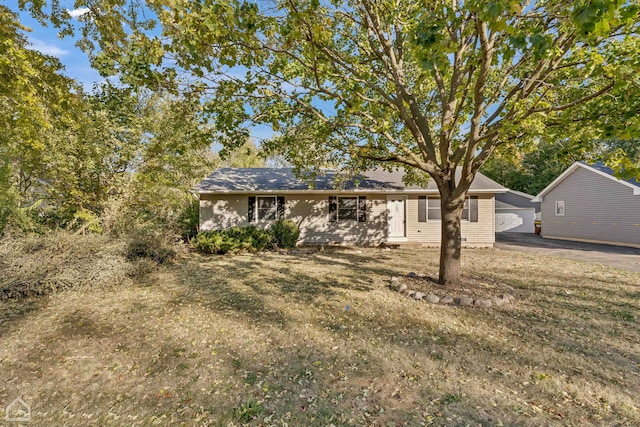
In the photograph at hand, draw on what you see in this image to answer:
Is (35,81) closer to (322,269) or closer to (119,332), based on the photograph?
(119,332)

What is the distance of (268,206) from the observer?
12852 millimetres

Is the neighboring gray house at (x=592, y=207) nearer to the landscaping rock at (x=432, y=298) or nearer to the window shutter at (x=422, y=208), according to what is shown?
the window shutter at (x=422, y=208)

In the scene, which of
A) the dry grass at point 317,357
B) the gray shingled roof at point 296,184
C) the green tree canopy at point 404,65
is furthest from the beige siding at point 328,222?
the dry grass at point 317,357

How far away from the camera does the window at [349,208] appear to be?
12891mm

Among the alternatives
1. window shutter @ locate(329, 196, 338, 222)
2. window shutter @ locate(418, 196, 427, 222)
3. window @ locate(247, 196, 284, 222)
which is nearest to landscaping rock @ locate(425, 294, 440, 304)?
window shutter @ locate(329, 196, 338, 222)

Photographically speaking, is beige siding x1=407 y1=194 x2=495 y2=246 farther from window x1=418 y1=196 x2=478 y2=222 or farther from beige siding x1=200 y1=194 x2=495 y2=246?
window x1=418 y1=196 x2=478 y2=222

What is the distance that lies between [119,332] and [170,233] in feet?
18.4

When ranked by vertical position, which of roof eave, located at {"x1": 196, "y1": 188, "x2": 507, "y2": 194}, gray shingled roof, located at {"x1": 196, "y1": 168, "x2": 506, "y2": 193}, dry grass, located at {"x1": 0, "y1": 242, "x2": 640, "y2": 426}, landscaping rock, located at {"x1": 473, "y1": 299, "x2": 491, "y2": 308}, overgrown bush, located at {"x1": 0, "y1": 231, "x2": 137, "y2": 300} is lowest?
dry grass, located at {"x1": 0, "y1": 242, "x2": 640, "y2": 426}

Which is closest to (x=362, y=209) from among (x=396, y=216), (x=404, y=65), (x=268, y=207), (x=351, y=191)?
(x=351, y=191)

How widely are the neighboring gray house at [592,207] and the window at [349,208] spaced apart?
34.7ft

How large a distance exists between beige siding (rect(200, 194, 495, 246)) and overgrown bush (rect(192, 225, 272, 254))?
1.48m

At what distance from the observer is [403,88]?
5.54m

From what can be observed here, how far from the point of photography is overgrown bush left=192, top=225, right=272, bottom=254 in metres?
10.5

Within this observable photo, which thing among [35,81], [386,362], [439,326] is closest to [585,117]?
[439,326]
